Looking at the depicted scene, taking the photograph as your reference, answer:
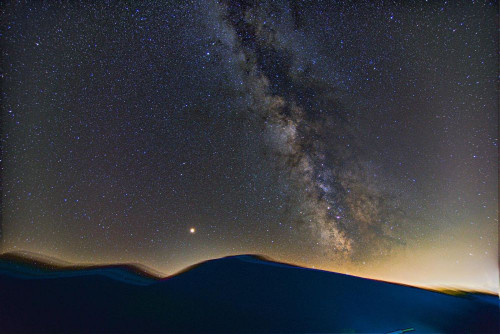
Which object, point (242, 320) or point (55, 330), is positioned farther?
point (242, 320)

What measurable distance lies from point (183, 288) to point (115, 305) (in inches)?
24.5

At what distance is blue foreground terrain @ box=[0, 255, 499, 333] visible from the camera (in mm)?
1730

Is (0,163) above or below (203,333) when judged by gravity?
above

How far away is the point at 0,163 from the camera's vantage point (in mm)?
2150

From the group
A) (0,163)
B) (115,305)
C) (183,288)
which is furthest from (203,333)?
(0,163)

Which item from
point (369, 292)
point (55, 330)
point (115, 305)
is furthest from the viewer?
point (369, 292)

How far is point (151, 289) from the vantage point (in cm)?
216

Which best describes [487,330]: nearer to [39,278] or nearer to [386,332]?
[386,332]

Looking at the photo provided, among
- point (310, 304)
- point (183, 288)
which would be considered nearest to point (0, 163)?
point (183, 288)

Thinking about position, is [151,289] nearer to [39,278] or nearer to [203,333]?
[203,333]

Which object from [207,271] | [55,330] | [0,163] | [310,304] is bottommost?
[55,330]

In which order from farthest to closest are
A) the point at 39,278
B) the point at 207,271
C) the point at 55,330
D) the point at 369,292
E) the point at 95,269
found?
the point at 369,292 → the point at 207,271 → the point at 95,269 → the point at 39,278 → the point at 55,330

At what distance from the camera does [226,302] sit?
2131 mm

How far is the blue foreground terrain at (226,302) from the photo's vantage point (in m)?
1.73
